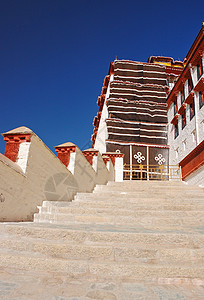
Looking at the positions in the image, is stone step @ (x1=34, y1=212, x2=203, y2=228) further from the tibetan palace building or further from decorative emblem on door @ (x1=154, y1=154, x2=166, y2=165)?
decorative emblem on door @ (x1=154, y1=154, x2=166, y2=165)

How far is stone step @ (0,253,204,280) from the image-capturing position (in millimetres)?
2768

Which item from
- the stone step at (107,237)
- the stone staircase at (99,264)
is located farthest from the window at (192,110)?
the stone step at (107,237)

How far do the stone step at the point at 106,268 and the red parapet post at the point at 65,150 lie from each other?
5.04m

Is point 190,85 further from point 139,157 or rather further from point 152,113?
point 139,157

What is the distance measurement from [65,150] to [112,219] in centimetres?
365

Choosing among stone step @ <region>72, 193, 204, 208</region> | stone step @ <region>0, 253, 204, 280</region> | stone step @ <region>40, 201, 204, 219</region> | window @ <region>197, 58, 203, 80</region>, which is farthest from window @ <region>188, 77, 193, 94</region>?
stone step @ <region>0, 253, 204, 280</region>

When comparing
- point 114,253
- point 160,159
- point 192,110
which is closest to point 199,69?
point 192,110

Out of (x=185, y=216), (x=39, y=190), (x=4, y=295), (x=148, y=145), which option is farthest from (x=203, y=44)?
(x=4, y=295)

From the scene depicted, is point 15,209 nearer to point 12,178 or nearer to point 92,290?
point 12,178

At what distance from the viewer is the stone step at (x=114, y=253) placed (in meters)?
3.10

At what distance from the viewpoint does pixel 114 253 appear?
3.16 m

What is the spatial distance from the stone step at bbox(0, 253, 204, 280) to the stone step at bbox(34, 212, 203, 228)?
202 cm

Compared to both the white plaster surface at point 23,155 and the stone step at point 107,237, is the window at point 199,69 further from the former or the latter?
the stone step at point 107,237

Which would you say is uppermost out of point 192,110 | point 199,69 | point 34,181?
point 199,69
